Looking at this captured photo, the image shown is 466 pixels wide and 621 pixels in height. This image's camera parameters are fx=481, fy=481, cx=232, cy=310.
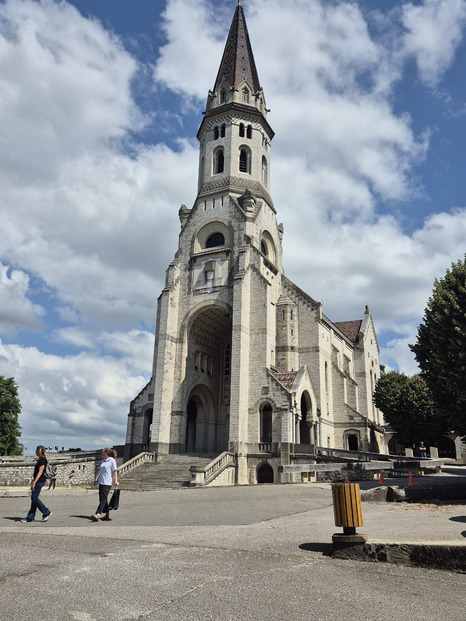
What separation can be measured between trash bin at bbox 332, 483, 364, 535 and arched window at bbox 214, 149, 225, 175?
39.3 metres

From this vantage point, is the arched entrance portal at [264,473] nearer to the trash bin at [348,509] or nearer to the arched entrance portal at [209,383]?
the arched entrance portal at [209,383]

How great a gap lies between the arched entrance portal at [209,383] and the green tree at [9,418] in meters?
20.2

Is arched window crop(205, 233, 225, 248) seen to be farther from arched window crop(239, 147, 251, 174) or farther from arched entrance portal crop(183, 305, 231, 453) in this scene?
arched window crop(239, 147, 251, 174)

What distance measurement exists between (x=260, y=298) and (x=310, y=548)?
1127 inches

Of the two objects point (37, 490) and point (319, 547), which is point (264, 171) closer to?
point (37, 490)

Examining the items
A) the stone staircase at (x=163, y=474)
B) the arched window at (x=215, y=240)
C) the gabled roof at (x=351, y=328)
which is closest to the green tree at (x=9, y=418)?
the stone staircase at (x=163, y=474)

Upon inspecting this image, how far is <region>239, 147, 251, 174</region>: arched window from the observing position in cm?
4378

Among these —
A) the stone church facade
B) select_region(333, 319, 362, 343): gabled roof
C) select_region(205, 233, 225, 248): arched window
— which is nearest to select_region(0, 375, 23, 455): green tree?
the stone church facade

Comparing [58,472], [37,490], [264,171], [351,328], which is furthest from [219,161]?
[37,490]

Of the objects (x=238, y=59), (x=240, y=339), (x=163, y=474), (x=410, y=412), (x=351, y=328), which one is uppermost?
(x=238, y=59)

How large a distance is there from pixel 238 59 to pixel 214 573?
50.9 m

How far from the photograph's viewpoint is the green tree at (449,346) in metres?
19.3

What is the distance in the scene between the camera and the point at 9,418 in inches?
1924

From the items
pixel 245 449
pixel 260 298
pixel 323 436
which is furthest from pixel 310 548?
pixel 323 436
